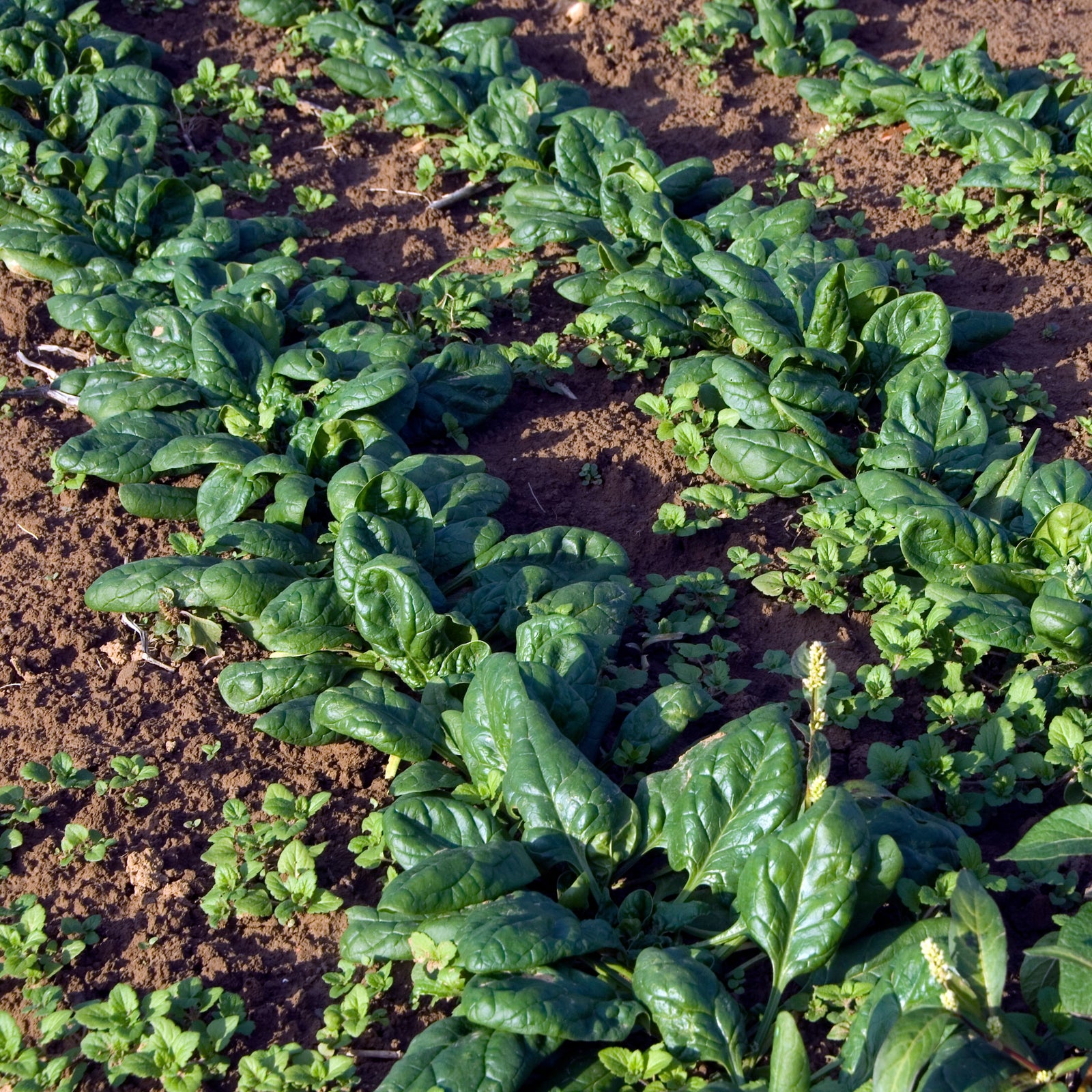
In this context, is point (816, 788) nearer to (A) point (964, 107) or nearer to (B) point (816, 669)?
(B) point (816, 669)

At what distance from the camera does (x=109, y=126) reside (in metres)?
6.06

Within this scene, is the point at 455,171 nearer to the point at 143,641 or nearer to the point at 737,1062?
the point at 143,641

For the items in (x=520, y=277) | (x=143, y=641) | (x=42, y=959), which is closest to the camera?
(x=42, y=959)

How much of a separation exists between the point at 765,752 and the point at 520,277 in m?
3.11

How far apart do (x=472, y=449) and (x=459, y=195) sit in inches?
76.5

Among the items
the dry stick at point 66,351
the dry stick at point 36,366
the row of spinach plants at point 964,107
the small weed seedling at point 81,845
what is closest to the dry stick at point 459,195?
the row of spinach plants at point 964,107

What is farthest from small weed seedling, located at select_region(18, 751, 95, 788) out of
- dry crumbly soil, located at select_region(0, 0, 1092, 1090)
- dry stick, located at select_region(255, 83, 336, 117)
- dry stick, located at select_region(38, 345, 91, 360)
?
dry stick, located at select_region(255, 83, 336, 117)

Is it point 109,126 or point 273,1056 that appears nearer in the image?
point 273,1056

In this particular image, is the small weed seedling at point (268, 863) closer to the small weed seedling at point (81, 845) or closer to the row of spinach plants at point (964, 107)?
the small weed seedling at point (81, 845)

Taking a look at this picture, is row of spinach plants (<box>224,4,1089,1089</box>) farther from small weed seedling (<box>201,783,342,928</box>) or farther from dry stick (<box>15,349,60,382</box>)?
dry stick (<box>15,349,60,382</box>)

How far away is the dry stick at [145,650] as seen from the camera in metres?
4.04

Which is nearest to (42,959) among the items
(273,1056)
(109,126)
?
(273,1056)

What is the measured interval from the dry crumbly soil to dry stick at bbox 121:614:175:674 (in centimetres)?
2

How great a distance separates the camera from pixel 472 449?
4.91 m
